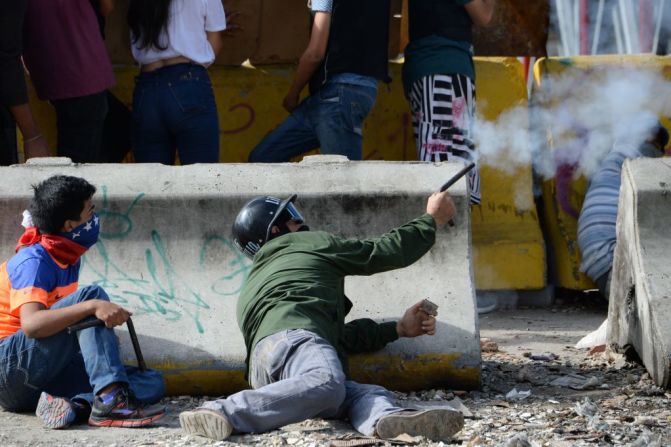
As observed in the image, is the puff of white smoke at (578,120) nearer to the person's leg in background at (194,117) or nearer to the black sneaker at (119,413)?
the person's leg in background at (194,117)

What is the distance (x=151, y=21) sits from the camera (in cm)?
652

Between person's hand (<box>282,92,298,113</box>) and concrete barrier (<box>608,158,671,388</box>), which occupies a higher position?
person's hand (<box>282,92,298,113</box>)

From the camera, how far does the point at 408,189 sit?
5.53 metres

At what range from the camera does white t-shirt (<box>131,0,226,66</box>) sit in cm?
653

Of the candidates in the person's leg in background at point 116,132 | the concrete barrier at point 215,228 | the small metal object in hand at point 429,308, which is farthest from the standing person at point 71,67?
the small metal object in hand at point 429,308

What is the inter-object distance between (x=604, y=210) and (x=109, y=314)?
378 centimetres

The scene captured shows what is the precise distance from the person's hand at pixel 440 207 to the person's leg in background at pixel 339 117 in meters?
1.67

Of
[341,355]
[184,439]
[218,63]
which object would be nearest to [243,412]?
[184,439]

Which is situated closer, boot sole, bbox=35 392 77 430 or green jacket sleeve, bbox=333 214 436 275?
boot sole, bbox=35 392 77 430

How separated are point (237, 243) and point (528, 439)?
4.87 feet

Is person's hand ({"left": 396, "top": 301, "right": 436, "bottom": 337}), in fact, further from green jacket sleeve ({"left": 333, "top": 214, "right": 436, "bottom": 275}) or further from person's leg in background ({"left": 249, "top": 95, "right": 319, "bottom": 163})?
person's leg in background ({"left": 249, "top": 95, "right": 319, "bottom": 163})

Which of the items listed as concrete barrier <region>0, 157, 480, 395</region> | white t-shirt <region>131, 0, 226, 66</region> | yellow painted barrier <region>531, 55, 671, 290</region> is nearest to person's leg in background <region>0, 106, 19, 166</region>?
white t-shirt <region>131, 0, 226, 66</region>

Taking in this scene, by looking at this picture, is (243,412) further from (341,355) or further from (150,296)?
(150,296)

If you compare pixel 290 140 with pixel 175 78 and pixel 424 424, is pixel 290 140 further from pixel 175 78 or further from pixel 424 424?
pixel 424 424
